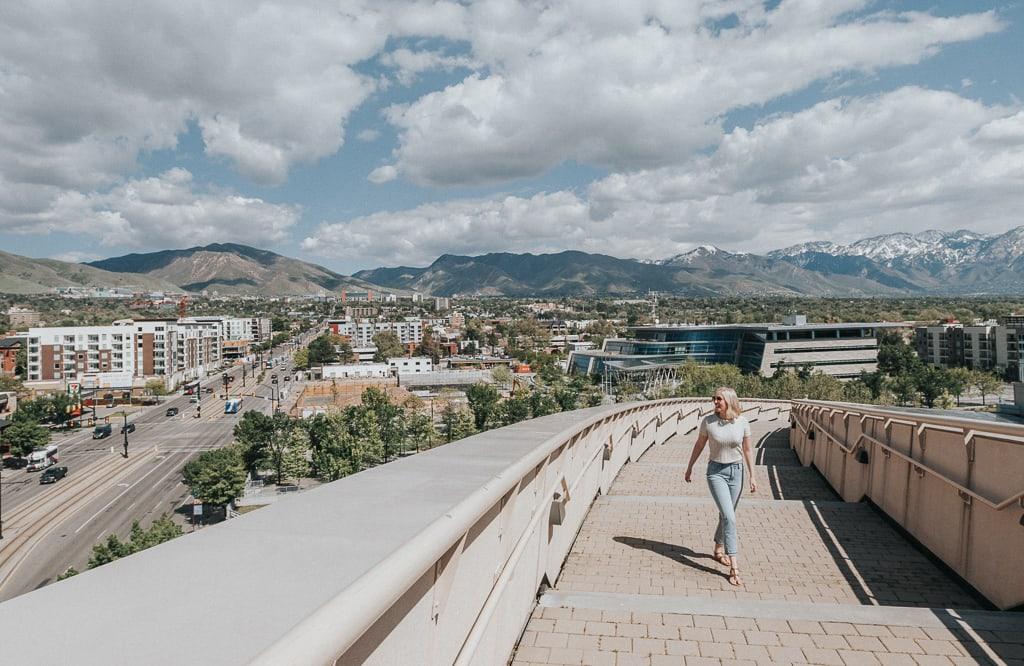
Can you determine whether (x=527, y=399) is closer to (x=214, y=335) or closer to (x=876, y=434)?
(x=876, y=434)

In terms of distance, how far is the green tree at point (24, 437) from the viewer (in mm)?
49406

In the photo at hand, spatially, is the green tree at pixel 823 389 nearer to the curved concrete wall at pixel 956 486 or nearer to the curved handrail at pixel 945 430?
the curved handrail at pixel 945 430

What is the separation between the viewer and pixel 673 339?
292 feet

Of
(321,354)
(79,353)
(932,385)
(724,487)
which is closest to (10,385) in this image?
(79,353)

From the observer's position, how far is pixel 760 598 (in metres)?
4.56

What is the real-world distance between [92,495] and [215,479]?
10.5 m

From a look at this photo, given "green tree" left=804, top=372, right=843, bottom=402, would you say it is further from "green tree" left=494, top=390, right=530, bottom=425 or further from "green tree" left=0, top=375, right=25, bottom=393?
"green tree" left=0, top=375, right=25, bottom=393

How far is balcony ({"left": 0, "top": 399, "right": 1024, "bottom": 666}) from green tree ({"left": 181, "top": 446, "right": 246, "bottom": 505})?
33.9 meters

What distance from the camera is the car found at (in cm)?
4362

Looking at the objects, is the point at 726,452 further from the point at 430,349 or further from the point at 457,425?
the point at 430,349

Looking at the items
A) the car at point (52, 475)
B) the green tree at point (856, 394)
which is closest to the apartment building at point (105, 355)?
the car at point (52, 475)

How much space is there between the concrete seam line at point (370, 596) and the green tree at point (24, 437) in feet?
202

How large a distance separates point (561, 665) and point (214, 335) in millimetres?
129454

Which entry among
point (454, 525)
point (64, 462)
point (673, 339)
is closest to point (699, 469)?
point (454, 525)
